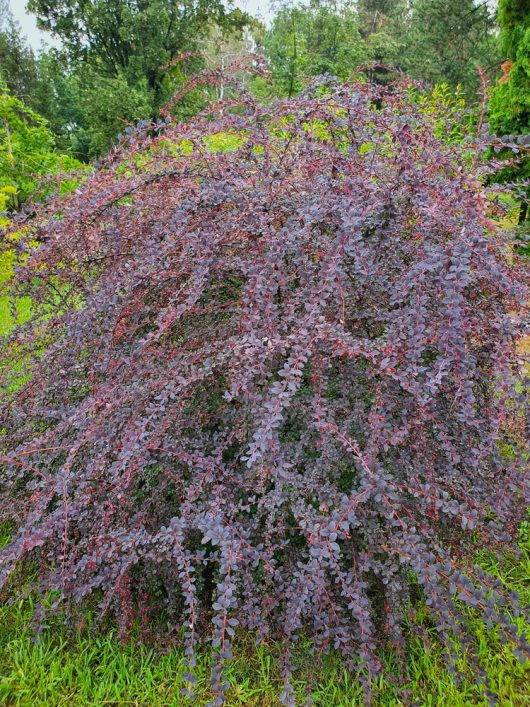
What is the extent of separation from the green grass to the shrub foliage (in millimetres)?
96

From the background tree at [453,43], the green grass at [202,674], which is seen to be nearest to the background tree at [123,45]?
the background tree at [453,43]

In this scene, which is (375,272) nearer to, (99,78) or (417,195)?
(417,195)

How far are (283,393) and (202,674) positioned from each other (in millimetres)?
980

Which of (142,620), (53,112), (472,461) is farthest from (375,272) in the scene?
(53,112)

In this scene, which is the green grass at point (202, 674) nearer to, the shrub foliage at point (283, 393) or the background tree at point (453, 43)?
the shrub foliage at point (283, 393)

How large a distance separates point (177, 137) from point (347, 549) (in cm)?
157

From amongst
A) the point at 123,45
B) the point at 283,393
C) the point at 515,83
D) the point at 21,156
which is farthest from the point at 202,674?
the point at 123,45

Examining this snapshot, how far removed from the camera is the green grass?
1.46 m

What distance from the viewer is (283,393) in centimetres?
125

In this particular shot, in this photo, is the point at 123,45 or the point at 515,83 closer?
the point at 515,83

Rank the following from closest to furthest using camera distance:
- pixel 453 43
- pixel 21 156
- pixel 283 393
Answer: pixel 283 393 < pixel 21 156 < pixel 453 43

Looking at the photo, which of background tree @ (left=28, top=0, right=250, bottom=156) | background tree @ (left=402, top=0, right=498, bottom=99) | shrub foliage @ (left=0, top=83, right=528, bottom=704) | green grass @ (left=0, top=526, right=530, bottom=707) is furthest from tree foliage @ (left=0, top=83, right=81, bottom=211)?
background tree @ (left=402, top=0, right=498, bottom=99)

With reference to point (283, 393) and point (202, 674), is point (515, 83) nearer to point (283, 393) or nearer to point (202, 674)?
point (283, 393)

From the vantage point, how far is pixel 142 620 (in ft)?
5.29
